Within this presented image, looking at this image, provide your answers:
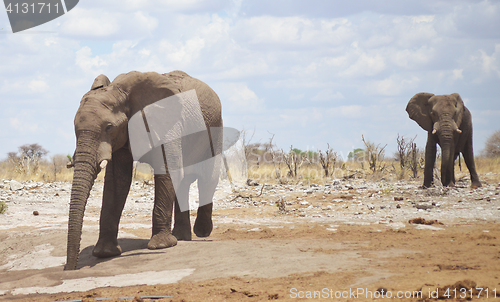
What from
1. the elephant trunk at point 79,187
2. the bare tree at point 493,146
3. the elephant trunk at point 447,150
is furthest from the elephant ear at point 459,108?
the bare tree at point 493,146

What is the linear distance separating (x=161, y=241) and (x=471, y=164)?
11.8m

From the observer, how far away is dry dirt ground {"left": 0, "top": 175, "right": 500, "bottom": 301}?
14.2 ft

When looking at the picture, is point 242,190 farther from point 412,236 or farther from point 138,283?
point 138,283

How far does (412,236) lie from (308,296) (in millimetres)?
3568

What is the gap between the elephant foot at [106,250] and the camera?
6336mm

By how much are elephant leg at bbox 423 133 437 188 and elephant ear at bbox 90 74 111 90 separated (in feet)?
33.2

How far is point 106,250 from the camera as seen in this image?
6.34 meters

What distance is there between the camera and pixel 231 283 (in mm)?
4762

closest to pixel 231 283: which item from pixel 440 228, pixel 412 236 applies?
pixel 412 236

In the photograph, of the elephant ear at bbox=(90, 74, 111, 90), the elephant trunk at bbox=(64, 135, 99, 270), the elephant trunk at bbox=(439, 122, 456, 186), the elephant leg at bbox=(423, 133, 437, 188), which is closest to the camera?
the elephant trunk at bbox=(64, 135, 99, 270)

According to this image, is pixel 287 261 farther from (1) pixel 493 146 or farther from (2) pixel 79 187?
(1) pixel 493 146
